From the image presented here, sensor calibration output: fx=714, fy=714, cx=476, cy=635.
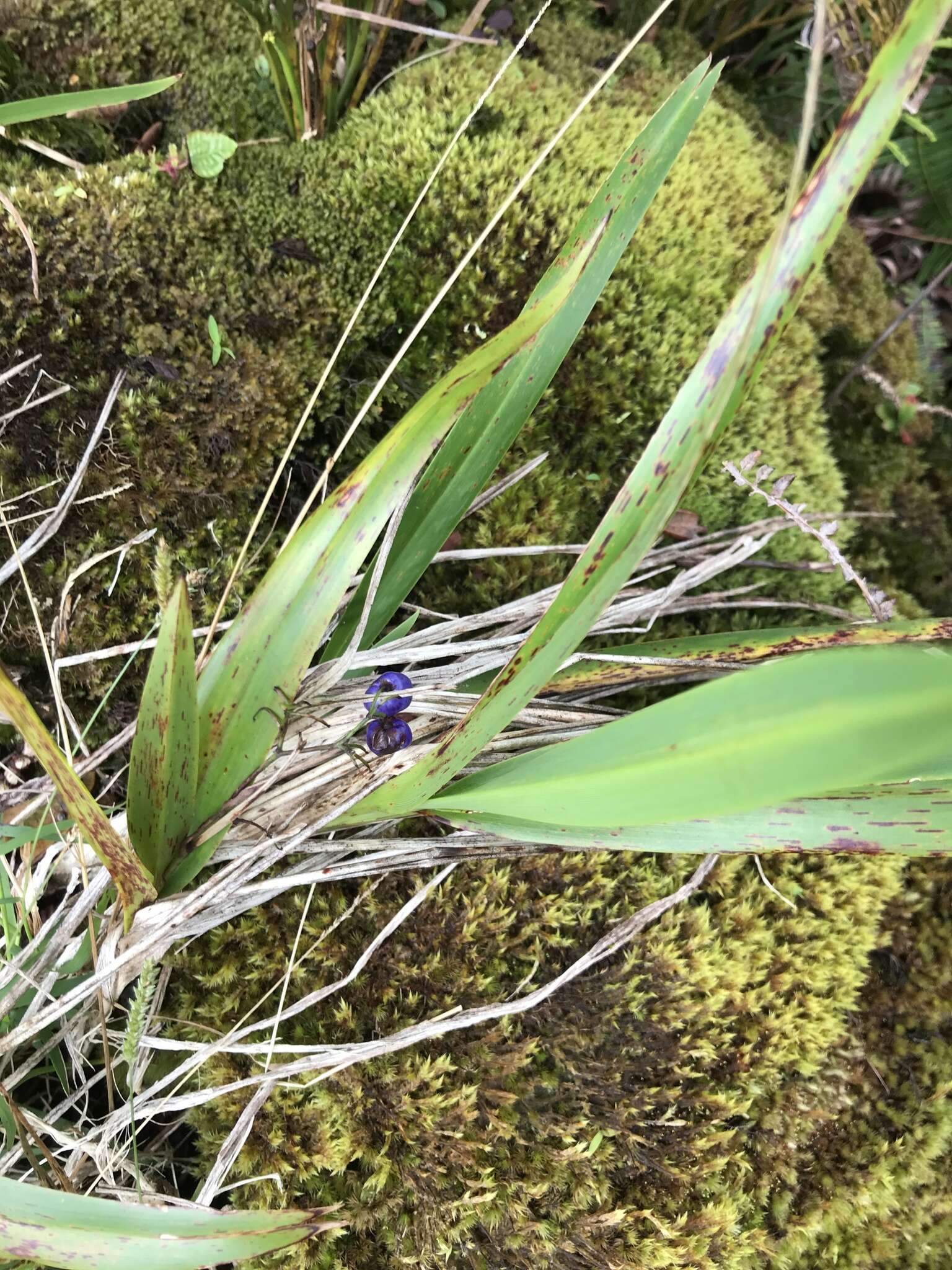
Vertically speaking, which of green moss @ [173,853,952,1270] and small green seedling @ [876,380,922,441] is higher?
small green seedling @ [876,380,922,441]

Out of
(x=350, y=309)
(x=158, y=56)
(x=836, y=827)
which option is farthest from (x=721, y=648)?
(x=158, y=56)

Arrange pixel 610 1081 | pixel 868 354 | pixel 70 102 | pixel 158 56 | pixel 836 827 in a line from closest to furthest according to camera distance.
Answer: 1. pixel 836 827
2. pixel 70 102
3. pixel 610 1081
4. pixel 158 56
5. pixel 868 354

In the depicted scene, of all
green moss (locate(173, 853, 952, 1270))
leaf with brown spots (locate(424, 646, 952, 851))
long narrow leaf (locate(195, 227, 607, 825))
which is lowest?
green moss (locate(173, 853, 952, 1270))

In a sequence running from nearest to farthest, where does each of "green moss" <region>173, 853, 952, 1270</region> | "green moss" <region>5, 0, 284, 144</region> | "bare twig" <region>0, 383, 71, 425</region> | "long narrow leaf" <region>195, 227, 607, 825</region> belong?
"long narrow leaf" <region>195, 227, 607, 825</region> < "green moss" <region>173, 853, 952, 1270</region> < "bare twig" <region>0, 383, 71, 425</region> < "green moss" <region>5, 0, 284, 144</region>

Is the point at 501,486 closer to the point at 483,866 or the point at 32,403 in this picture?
the point at 483,866

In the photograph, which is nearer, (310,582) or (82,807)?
(82,807)

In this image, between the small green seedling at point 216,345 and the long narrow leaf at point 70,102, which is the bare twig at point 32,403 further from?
the long narrow leaf at point 70,102

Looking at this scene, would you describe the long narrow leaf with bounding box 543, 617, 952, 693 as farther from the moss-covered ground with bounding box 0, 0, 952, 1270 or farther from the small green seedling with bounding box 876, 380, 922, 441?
the small green seedling with bounding box 876, 380, 922, 441

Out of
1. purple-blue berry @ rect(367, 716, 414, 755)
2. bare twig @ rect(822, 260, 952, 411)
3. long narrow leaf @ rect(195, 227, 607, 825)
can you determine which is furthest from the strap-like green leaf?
bare twig @ rect(822, 260, 952, 411)

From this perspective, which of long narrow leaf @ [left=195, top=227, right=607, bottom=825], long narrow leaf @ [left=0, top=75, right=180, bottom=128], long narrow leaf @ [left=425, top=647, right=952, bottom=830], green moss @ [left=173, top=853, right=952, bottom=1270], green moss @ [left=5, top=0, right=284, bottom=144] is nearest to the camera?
long narrow leaf @ [left=425, top=647, right=952, bottom=830]
